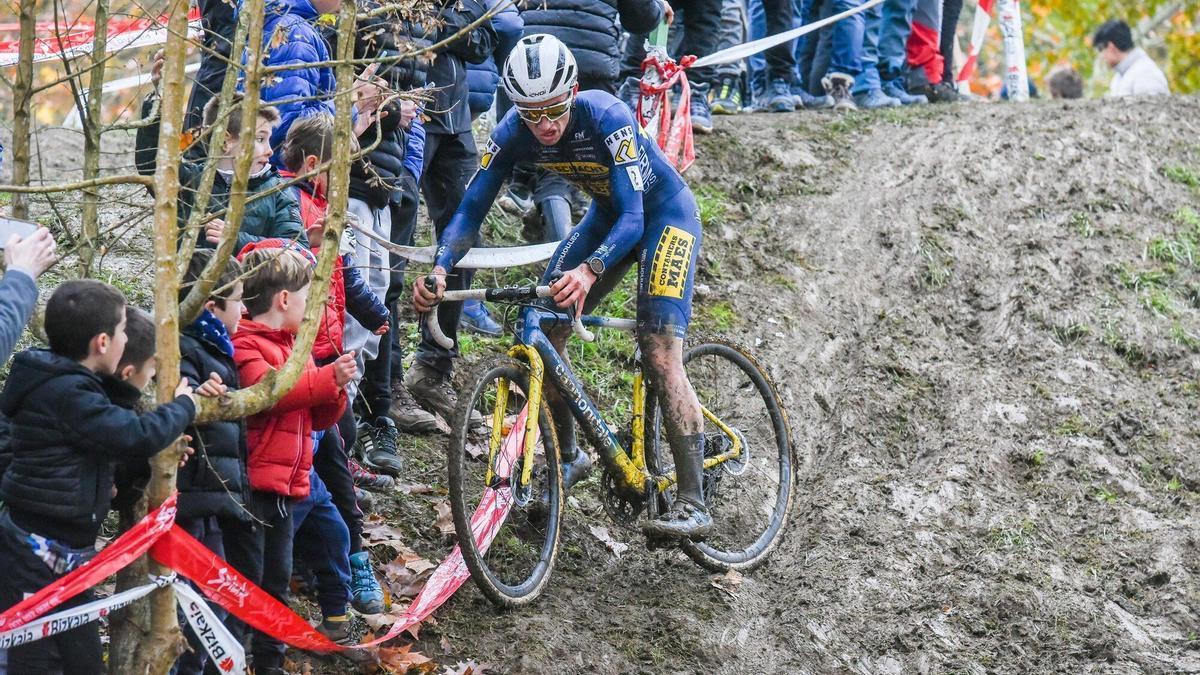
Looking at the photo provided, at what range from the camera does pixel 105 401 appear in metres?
3.96

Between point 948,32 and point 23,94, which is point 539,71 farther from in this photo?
point 948,32

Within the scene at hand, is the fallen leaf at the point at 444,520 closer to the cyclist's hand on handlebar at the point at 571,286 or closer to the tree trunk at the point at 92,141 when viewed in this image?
the cyclist's hand on handlebar at the point at 571,286

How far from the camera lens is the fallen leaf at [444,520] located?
6.52 m

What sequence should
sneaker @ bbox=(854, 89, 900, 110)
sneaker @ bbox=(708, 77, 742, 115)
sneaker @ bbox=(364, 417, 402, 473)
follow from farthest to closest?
1. sneaker @ bbox=(854, 89, 900, 110)
2. sneaker @ bbox=(708, 77, 742, 115)
3. sneaker @ bbox=(364, 417, 402, 473)

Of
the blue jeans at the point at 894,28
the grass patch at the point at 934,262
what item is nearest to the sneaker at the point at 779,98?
the blue jeans at the point at 894,28

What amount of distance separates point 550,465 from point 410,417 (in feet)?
5.10

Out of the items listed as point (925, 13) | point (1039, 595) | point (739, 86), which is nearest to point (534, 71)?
point (1039, 595)

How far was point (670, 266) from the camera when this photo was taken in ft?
21.1

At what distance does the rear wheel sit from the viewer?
5.49 meters

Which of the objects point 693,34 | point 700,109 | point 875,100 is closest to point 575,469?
point 693,34

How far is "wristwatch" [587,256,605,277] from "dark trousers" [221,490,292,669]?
1.78m

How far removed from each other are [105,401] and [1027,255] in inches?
327

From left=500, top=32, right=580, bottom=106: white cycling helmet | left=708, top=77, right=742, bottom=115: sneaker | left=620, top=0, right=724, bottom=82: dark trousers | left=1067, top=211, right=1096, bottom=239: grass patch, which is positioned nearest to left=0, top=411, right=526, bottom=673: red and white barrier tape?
left=500, top=32, right=580, bottom=106: white cycling helmet

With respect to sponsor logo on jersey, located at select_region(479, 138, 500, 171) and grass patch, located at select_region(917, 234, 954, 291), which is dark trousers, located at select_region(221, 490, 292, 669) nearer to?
sponsor logo on jersey, located at select_region(479, 138, 500, 171)
